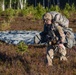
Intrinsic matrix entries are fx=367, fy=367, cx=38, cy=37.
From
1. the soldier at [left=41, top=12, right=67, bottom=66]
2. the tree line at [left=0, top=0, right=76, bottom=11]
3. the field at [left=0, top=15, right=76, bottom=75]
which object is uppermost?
the soldier at [left=41, top=12, right=67, bottom=66]

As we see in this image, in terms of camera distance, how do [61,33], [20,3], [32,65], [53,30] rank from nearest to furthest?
1. [61,33]
2. [53,30]
3. [32,65]
4. [20,3]

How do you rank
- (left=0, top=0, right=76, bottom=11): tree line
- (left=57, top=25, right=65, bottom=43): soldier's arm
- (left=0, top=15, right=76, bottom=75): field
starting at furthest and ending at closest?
(left=0, top=0, right=76, bottom=11): tree line → (left=57, top=25, right=65, bottom=43): soldier's arm → (left=0, top=15, right=76, bottom=75): field

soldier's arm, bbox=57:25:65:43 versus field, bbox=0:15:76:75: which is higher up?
soldier's arm, bbox=57:25:65:43

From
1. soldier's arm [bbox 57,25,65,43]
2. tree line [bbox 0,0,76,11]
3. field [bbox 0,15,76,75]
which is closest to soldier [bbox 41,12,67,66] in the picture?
soldier's arm [bbox 57,25,65,43]

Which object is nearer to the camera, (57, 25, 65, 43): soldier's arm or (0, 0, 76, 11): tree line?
(57, 25, 65, 43): soldier's arm

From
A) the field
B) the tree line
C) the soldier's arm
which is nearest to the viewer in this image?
the field

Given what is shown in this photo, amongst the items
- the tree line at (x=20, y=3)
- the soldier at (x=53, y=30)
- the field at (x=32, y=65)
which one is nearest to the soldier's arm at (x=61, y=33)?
the soldier at (x=53, y=30)

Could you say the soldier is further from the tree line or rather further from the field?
the tree line

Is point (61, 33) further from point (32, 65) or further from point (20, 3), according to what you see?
point (20, 3)

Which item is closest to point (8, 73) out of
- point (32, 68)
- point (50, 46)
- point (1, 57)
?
point (32, 68)

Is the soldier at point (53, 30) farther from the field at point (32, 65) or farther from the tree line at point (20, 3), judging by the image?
the tree line at point (20, 3)

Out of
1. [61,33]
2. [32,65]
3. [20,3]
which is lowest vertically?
[20,3]

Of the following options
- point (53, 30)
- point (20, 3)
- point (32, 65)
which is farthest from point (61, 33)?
point (20, 3)

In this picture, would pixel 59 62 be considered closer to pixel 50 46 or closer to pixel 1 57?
pixel 50 46
